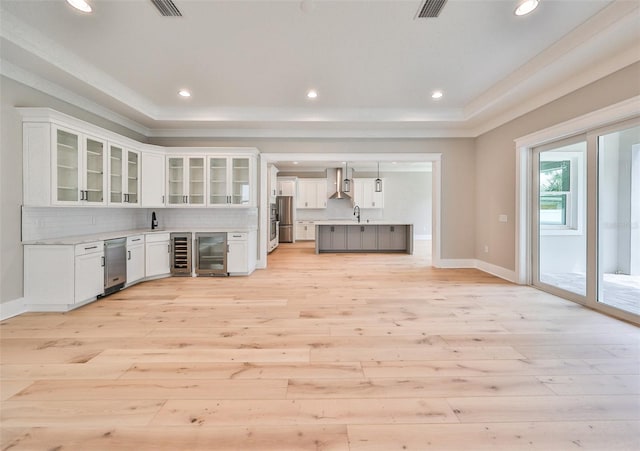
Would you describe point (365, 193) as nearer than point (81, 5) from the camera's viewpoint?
No

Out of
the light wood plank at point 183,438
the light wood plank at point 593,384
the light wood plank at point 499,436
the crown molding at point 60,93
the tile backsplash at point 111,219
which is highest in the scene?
the crown molding at point 60,93

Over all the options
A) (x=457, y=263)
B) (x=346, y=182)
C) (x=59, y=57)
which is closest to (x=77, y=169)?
(x=59, y=57)

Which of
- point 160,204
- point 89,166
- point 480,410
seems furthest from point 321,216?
point 480,410

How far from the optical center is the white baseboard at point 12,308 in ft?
10.0

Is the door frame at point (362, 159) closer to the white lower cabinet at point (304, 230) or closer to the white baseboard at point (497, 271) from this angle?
the white baseboard at point (497, 271)

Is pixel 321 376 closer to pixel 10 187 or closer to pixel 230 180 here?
pixel 10 187

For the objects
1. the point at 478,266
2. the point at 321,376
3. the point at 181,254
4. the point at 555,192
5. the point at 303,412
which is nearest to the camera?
the point at 303,412

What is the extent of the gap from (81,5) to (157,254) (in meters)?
3.42

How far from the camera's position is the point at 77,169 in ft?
12.0

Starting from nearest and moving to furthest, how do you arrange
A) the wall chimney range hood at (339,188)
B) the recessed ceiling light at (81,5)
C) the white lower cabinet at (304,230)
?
the recessed ceiling light at (81,5) → the wall chimney range hood at (339,188) → the white lower cabinet at (304,230)

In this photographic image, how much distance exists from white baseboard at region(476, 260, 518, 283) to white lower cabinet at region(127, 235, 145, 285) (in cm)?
600

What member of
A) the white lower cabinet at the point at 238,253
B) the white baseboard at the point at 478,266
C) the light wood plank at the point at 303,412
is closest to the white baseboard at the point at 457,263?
the white baseboard at the point at 478,266

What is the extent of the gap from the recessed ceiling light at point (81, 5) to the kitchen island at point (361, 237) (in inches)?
243

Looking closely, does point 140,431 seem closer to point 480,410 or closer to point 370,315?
point 480,410
